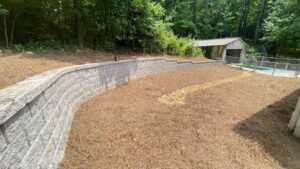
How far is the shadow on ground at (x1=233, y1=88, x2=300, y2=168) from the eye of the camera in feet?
12.2

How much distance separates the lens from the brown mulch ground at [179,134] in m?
3.37

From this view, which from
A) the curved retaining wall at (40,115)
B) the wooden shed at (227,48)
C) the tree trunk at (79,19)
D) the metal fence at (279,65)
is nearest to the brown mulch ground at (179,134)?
the curved retaining wall at (40,115)

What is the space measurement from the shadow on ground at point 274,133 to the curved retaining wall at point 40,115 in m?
3.99

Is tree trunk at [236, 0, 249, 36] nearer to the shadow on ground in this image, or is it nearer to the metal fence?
the metal fence

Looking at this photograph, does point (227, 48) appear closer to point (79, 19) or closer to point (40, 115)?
point (79, 19)

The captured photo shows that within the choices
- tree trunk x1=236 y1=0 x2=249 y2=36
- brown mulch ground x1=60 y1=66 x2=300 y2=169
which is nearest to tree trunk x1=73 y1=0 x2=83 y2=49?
brown mulch ground x1=60 y1=66 x2=300 y2=169

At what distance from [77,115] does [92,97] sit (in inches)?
53.0

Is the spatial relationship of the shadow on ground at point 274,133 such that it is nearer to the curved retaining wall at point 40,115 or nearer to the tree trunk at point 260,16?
the curved retaining wall at point 40,115

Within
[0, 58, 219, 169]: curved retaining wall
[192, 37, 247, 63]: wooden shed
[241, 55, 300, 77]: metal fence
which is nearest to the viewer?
[0, 58, 219, 169]: curved retaining wall

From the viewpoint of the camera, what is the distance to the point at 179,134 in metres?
4.21

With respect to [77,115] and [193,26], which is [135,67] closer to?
[77,115]

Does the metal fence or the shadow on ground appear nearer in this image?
the shadow on ground

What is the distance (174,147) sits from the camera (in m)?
3.75

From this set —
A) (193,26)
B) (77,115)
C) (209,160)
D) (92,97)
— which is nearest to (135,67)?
(92,97)
